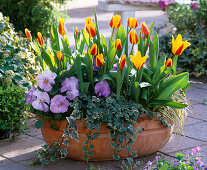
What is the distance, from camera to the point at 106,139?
10.3 ft

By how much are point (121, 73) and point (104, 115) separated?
0.33 meters

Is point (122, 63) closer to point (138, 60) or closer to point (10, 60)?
point (138, 60)

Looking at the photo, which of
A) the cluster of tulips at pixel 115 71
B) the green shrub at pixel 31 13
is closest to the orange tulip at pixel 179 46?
the cluster of tulips at pixel 115 71

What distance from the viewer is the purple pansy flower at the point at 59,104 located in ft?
9.95

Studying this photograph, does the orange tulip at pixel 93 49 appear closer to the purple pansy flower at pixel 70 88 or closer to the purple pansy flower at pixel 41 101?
the purple pansy flower at pixel 70 88

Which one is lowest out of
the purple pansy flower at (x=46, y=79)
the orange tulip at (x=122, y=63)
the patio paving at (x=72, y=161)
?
the patio paving at (x=72, y=161)

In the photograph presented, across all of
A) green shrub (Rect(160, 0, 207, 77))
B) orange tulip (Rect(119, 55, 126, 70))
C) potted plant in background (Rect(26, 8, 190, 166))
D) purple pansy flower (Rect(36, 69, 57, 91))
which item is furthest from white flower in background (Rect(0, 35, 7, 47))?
green shrub (Rect(160, 0, 207, 77))

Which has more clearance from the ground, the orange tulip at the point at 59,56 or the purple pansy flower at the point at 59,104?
the orange tulip at the point at 59,56

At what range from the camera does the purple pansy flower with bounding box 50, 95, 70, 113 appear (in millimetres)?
3031

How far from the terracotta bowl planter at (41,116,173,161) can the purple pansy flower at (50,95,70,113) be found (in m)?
0.14

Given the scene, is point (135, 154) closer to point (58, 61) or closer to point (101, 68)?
point (101, 68)

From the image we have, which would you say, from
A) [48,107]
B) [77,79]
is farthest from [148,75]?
[48,107]

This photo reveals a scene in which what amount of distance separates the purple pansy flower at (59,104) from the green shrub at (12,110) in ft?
2.02

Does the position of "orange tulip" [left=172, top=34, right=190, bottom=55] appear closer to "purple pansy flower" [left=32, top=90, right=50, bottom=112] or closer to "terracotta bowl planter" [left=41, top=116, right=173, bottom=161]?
"terracotta bowl planter" [left=41, top=116, right=173, bottom=161]
